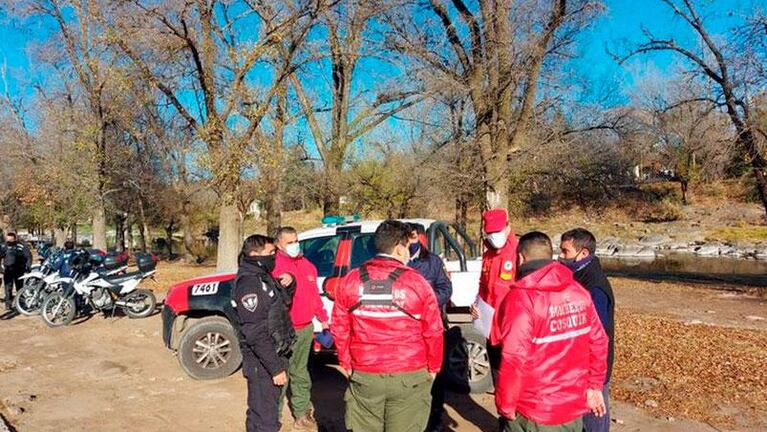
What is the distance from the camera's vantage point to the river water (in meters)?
19.5

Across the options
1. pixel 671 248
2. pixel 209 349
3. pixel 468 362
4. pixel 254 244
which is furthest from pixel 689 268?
pixel 254 244

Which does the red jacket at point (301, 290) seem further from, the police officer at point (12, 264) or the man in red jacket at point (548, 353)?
the police officer at point (12, 264)

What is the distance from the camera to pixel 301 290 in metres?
5.30

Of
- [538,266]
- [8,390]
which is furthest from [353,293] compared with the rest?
[8,390]

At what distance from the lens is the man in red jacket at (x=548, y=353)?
305 cm

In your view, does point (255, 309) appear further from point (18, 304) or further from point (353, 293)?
point (18, 304)

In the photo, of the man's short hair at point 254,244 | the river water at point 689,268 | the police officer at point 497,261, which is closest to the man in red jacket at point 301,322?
the man's short hair at point 254,244

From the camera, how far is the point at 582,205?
49000mm

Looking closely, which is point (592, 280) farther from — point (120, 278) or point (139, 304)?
point (120, 278)

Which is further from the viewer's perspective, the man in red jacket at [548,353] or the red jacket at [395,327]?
A: the red jacket at [395,327]

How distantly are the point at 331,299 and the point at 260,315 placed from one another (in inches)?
94.0

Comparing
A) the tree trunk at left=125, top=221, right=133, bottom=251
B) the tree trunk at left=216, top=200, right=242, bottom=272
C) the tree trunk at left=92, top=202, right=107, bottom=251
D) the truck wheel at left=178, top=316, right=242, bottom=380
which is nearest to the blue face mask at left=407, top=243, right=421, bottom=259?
the truck wheel at left=178, top=316, right=242, bottom=380

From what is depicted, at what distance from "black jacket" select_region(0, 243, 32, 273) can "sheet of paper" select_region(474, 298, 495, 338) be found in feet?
40.6

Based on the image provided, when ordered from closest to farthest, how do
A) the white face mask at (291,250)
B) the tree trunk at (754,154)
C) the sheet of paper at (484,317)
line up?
the sheet of paper at (484,317)
the white face mask at (291,250)
the tree trunk at (754,154)
